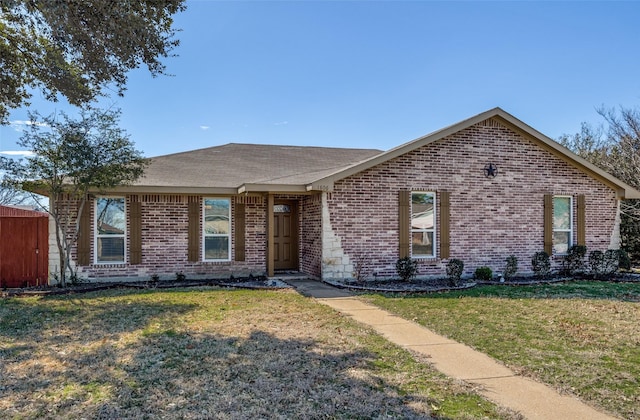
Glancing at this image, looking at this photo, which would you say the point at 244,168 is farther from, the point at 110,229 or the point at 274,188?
the point at 110,229

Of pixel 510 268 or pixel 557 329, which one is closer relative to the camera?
pixel 557 329

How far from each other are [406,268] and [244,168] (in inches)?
224

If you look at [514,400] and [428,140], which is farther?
[428,140]

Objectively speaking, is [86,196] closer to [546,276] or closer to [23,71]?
[23,71]

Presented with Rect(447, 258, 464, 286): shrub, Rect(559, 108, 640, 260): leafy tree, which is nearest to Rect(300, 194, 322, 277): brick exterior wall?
Rect(447, 258, 464, 286): shrub

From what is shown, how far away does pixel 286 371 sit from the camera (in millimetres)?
4809

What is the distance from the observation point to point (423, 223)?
12250 millimetres

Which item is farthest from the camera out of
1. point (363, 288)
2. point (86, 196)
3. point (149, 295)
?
point (86, 196)

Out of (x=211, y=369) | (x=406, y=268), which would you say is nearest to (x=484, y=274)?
(x=406, y=268)

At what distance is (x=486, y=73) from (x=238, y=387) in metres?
13.1

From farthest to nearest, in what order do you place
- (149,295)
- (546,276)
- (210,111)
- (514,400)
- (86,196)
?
(210,111), (546,276), (86,196), (149,295), (514,400)

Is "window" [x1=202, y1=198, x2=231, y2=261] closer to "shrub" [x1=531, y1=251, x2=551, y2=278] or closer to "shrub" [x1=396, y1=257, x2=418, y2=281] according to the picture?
"shrub" [x1=396, y1=257, x2=418, y2=281]

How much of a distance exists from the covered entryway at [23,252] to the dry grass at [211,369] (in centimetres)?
366

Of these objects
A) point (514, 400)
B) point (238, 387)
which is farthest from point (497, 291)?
point (238, 387)
